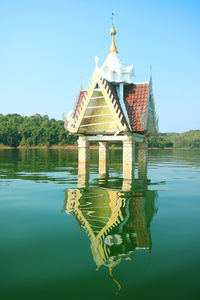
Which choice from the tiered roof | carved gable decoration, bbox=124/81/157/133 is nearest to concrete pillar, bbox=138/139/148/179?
the tiered roof

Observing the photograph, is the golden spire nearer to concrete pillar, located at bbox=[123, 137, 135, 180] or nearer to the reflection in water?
concrete pillar, located at bbox=[123, 137, 135, 180]

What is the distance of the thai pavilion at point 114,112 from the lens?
1399 centimetres

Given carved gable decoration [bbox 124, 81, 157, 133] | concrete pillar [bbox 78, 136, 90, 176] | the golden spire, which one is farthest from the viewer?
the golden spire

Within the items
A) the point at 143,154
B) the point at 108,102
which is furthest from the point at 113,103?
the point at 143,154

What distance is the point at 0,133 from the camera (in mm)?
107875

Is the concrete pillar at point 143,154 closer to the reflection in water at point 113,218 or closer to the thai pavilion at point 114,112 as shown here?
the thai pavilion at point 114,112

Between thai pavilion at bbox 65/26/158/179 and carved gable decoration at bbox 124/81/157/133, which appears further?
carved gable decoration at bbox 124/81/157/133

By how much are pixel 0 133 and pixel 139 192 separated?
108 meters

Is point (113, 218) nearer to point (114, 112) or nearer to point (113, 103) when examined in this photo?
point (114, 112)

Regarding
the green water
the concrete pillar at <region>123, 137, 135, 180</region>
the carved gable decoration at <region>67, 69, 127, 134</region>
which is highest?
the carved gable decoration at <region>67, 69, 127, 134</region>

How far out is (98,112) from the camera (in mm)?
15656

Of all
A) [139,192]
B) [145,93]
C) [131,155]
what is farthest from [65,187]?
[145,93]

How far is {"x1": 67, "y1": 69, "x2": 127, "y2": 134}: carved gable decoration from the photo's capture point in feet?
45.2

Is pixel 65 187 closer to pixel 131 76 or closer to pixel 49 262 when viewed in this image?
pixel 49 262
